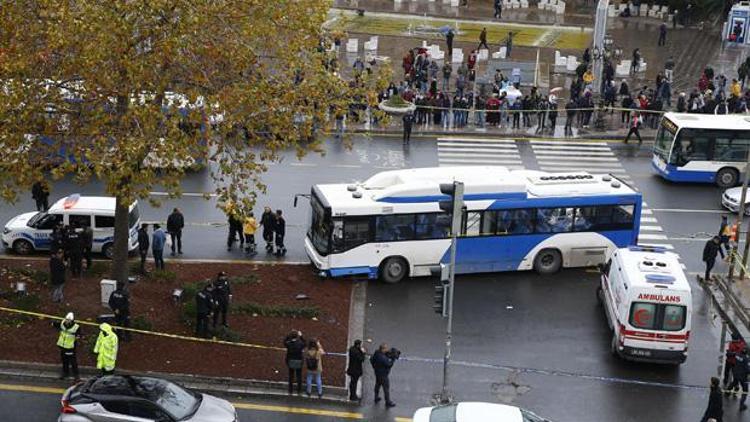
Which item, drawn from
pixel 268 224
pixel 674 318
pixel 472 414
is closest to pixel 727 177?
pixel 674 318

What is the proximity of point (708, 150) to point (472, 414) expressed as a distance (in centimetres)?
2166

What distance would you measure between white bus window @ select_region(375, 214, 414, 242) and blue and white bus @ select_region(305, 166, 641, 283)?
3 cm

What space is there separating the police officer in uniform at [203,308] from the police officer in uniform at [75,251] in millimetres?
4406

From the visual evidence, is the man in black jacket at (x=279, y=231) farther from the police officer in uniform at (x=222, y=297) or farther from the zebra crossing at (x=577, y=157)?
the zebra crossing at (x=577, y=157)

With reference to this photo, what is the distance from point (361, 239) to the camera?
2916 centimetres

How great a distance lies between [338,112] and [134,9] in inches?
214

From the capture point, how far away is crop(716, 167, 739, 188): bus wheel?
38.0 m

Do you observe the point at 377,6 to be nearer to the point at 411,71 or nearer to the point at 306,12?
the point at 411,71

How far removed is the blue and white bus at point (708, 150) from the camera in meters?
37.8

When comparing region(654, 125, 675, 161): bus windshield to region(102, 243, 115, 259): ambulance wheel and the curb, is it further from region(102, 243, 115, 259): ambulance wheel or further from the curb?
the curb

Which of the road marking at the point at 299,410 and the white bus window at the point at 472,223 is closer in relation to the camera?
the road marking at the point at 299,410

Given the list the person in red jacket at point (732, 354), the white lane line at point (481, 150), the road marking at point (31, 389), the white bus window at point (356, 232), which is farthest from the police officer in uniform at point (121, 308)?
the white lane line at point (481, 150)

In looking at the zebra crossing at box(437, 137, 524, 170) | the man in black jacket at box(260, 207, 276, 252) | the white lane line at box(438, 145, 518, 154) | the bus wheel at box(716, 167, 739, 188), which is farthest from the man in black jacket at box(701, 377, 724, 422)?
the white lane line at box(438, 145, 518, 154)

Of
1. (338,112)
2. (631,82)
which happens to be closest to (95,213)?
(338,112)
